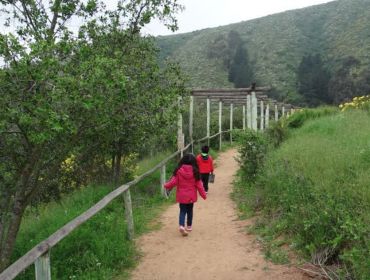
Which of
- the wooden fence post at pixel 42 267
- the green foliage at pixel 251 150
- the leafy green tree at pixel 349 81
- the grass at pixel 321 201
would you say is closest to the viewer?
the wooden fence post at pixel 42 267

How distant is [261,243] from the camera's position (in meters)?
5.40

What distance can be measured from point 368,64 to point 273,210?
4290 centimetres

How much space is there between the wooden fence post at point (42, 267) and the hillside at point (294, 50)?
38566mm

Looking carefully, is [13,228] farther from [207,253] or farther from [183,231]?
[207,253]

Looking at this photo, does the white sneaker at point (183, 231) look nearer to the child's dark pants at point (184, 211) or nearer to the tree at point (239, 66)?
the child's dark pants at point (184, 211)

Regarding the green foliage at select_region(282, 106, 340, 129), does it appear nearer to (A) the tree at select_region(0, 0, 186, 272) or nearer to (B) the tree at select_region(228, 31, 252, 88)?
(A) the tree at select_region(0, 0, 186, 272)

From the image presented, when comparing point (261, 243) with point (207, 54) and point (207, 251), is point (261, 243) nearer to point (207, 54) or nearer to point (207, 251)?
point (207, 251)

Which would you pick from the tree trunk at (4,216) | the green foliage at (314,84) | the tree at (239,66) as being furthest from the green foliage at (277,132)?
the tree at (239,66)

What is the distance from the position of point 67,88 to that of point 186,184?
299 centimetres

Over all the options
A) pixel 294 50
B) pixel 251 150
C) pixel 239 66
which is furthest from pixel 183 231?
pixel 294 50

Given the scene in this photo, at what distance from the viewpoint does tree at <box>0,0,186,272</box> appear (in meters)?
4.07

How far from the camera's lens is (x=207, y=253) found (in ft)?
17.4

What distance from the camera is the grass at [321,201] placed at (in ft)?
12.5

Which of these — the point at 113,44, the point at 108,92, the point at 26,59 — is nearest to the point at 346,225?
the point at 108,92
